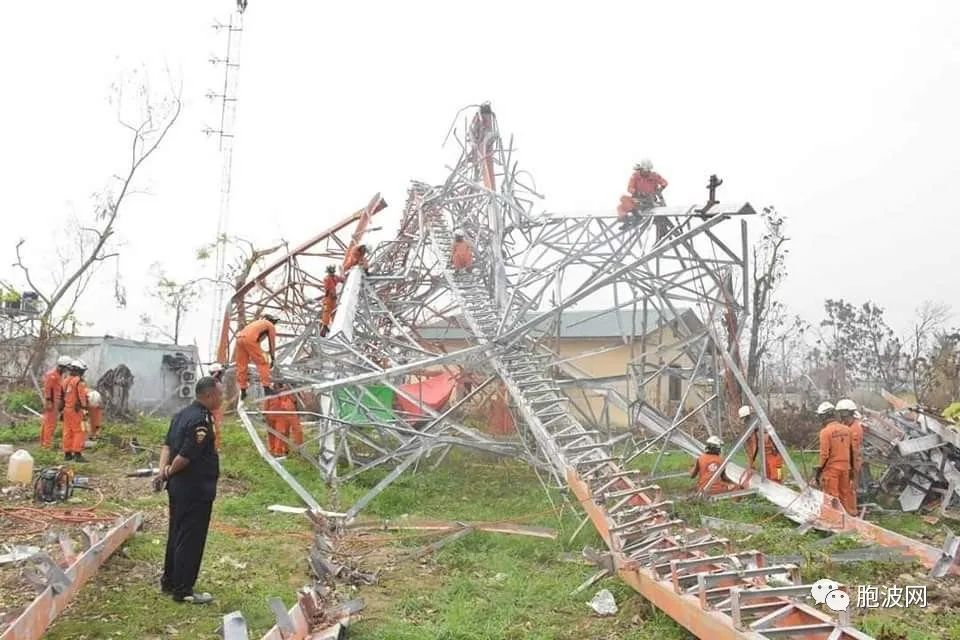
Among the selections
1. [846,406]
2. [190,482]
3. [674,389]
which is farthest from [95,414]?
[674,389]

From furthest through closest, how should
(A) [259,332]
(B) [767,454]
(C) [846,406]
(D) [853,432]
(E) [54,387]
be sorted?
(E) [54,387] < (B) [767,454] < (A) [259,332] < (C) [846,406] < (D) [853,432]

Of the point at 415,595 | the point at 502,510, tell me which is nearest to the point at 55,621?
the point at 415,595

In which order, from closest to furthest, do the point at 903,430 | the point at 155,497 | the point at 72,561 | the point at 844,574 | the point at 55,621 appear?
the point at 55,621 < the point at 72,561 < the point at 844,574 < the point at 155,497 < the point at 903,430

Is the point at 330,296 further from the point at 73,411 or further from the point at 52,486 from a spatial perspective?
the point at 52,486

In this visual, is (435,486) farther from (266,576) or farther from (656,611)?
(656,611)

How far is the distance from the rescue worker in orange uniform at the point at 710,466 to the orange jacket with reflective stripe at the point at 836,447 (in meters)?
1.49

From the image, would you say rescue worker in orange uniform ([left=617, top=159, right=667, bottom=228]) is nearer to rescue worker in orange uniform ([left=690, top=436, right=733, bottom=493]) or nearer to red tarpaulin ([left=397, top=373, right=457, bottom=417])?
rescue worker in orange uniform ([left=690, top=436, right=733, bottom=493])

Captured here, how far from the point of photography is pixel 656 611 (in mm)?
6375

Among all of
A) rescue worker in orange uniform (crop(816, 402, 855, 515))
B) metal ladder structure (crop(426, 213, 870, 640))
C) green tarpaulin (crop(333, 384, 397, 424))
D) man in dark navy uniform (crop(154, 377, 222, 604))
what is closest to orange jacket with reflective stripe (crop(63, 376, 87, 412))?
green tarpaulin (crop(333, 384, 397, 424))

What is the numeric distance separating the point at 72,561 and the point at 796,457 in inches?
608

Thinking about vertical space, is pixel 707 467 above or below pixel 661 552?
above

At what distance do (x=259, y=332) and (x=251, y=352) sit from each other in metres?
0.34

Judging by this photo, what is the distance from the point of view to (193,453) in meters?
5.94

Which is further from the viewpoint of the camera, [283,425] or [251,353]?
[283,425]
